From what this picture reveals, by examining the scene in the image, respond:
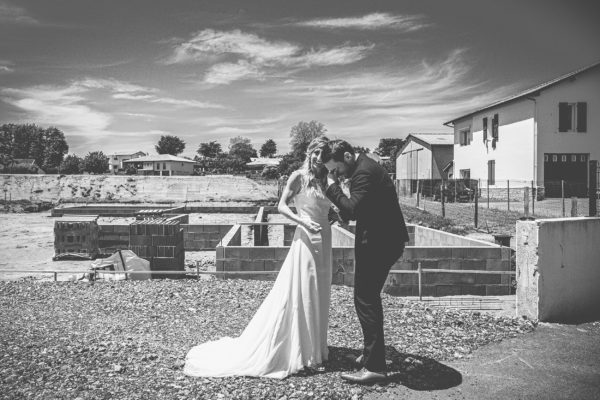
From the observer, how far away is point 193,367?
414cm

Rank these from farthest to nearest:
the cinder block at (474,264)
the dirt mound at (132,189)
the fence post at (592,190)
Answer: the dirt mound at (132,189)
the cinder block at (474,264)
the fence post at (592,190)

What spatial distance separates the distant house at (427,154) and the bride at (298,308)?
40.4 meters

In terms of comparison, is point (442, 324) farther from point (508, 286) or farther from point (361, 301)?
point (508, 286)

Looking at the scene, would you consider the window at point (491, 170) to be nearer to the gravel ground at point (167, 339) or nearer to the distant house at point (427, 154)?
the distant house at point (427, 154)

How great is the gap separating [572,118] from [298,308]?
3038 cm

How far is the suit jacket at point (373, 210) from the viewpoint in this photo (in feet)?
12.1

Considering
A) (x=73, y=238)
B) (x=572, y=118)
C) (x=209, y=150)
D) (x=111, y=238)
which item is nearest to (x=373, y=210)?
(x=73, y=238)

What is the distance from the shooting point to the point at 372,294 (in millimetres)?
3781

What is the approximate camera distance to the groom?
3691 mm

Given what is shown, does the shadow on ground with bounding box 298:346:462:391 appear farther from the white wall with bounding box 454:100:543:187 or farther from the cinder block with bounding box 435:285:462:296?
the white wall with bounding box 454:100:543:187

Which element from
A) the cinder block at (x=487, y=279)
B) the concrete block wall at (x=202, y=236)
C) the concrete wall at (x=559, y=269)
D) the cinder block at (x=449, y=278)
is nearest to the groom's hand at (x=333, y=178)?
the concrete wall at (x=559, y=269)

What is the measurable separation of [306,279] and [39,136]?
140 m

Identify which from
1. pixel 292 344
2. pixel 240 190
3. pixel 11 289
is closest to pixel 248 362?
pixel 292 344

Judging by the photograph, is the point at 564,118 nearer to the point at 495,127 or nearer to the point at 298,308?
the point at 495,127
